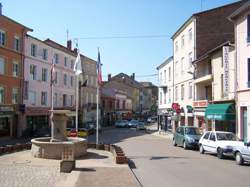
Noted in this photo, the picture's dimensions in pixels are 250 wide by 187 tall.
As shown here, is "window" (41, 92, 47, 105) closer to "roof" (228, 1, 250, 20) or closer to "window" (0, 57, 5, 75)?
"window" (0, 57, 5, 75)

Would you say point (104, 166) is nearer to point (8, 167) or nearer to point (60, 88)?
point (8, 167)

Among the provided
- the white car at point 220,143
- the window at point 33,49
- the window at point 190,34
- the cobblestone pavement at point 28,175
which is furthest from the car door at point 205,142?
the window at point 33,49

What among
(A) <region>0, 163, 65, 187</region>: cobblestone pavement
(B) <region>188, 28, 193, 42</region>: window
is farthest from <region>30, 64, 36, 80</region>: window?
(A) <region>0, 163, 65, 187</region>: cobblestone pavement

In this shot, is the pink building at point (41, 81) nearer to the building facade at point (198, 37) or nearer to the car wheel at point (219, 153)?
the building facade at point (198, 37)

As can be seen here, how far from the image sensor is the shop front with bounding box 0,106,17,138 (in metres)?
40.2

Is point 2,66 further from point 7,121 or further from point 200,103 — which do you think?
point 200,103

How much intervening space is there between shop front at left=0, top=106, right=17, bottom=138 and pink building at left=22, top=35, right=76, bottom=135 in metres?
1.50

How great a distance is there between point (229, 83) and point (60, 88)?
98.2 feet

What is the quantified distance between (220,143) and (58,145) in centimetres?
879

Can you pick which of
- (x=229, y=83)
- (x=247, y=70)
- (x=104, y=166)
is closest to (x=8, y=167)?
(x=104, y=166)

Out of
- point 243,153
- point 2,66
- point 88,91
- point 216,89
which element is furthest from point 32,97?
point 243,153

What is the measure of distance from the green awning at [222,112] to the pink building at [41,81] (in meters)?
18.5

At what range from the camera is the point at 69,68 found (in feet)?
202

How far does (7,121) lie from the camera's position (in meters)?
41.6
